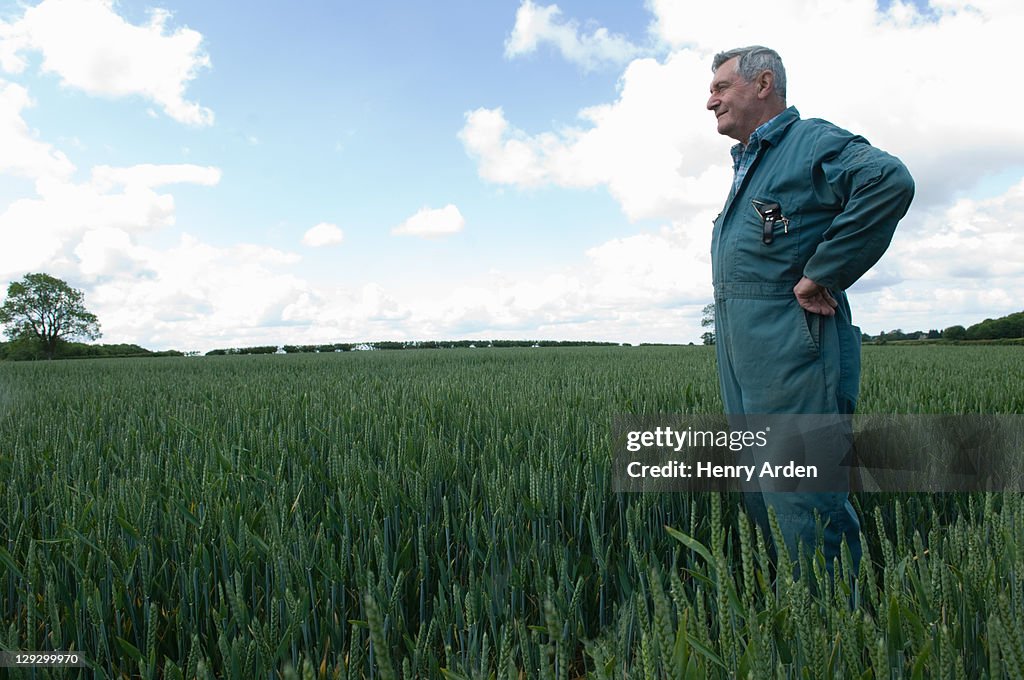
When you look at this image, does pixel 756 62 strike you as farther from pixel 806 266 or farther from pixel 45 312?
pixel 45 312

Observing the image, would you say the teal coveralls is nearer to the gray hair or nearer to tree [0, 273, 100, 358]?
the gray hair

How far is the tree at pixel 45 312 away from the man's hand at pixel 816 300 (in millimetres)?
54427

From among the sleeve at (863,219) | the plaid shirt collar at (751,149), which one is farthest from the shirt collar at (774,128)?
the sleeve at (863,219)

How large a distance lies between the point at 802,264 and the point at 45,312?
5697cm

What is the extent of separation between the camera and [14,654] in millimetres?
1189

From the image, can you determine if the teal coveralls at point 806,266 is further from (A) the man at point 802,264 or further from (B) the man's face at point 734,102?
(B) the man's face at point 734,102

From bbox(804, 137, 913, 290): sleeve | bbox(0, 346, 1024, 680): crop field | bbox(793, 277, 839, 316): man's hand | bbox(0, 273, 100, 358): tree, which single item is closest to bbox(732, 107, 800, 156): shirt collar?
bbox(804, 137, 913, 290): sleeve

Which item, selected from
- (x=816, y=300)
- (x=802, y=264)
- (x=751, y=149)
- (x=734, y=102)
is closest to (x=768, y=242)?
(x=802, y=264)

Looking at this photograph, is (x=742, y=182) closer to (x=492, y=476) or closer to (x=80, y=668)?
(x=492, y=476)

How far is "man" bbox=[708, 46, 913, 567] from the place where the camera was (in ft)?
5.98

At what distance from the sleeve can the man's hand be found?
44 mm

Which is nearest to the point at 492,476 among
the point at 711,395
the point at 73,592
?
the point at 73,592

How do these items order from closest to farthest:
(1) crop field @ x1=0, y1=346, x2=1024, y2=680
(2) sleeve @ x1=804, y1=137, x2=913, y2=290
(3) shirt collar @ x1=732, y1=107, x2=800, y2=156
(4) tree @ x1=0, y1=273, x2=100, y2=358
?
1. (1) crop field @ x1=0, y1=346, x2=1024, y2=680
2. (2) sleeve @ x1=804, y1=137, x2=913, y2=290
3. (3) shirt collar @ x1=732, y1=107, x2=800, y2=156
4. (4) tree @ x1=0, y1=273, x2=100, y2=358

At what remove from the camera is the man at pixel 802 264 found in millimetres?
1821
